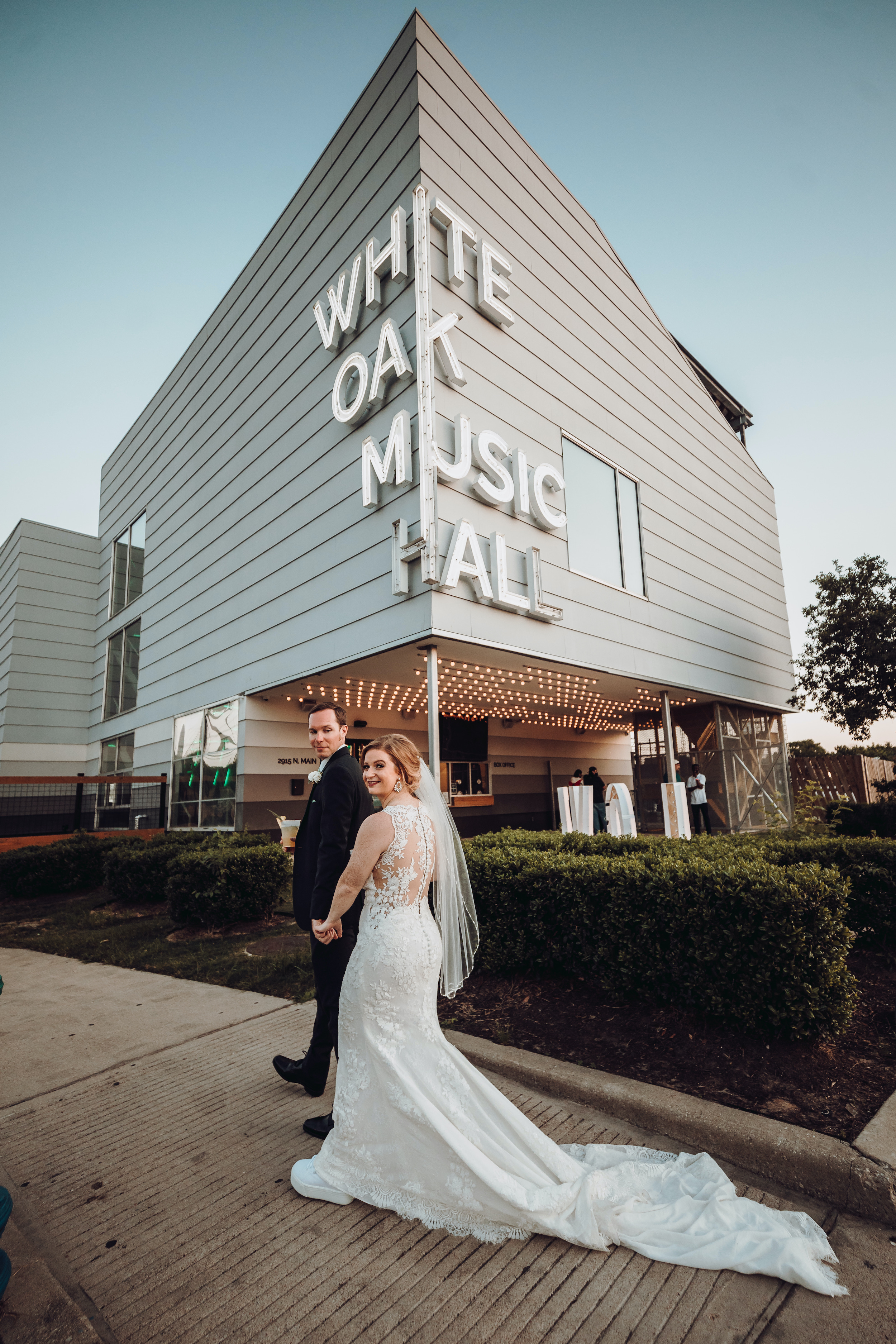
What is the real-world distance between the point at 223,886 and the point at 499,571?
5.88 meters

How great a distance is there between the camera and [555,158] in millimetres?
12891

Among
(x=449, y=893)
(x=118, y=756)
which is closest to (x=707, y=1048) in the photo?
(x=449, y=893)

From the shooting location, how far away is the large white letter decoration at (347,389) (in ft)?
32.8

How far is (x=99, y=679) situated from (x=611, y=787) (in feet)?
67.7

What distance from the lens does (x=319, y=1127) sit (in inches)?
118

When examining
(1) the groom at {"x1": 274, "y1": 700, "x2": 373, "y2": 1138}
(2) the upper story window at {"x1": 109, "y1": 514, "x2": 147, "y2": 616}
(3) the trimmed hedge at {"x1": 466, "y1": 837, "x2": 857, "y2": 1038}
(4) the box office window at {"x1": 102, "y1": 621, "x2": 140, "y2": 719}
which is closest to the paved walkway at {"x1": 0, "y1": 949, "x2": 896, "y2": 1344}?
(1) the groom at {"x1": 274, "y1": 700, "x2": 373, "y2": 1138}

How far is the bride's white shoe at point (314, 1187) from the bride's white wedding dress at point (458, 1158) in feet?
0.08

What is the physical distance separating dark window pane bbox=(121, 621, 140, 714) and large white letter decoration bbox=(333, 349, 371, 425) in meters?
12.9

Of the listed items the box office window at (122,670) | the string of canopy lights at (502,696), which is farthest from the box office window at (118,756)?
the string of canopy lights at (502,696)

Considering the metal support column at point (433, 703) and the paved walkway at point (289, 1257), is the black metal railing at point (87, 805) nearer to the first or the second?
the metal support column at point (433, 703)

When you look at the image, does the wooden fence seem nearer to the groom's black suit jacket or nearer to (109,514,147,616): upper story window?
the groom's black suit jacket

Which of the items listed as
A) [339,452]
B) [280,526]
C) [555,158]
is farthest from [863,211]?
[280,526]

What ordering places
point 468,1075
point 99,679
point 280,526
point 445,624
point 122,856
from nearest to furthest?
point 468,1075 < point 445,624 < point 122,856 < point 280,526 < point 99,679

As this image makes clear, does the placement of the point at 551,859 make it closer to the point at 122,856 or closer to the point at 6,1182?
the point at 6,1182
